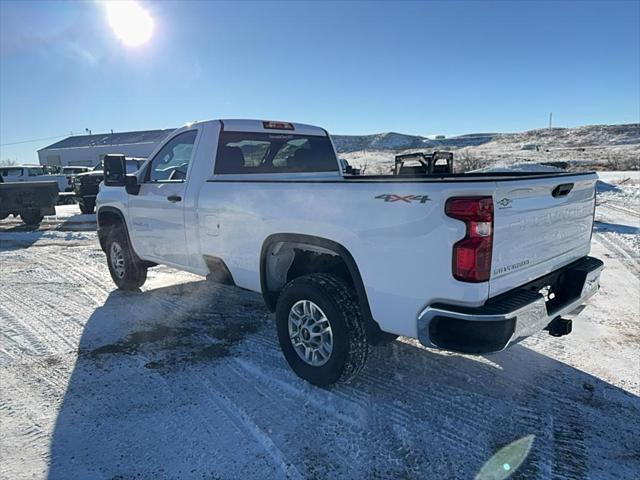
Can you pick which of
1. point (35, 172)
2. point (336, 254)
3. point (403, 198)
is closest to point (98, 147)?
point (35, 172)

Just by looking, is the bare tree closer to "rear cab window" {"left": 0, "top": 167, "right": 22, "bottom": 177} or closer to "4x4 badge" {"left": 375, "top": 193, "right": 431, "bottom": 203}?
"rear cab window" {"left": 0, "top": 167, "right": 22, "bottom": 177}

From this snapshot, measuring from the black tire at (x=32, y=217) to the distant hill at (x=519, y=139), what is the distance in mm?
54471

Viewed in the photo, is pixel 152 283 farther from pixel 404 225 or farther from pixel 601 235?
pixel 601 235

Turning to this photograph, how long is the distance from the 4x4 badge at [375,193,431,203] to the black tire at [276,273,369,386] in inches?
31.6

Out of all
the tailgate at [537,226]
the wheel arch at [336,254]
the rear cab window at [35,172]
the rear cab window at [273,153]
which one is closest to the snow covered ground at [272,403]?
the wheel arch at [336,254]

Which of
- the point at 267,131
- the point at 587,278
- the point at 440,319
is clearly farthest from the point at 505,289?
the point at 267,131

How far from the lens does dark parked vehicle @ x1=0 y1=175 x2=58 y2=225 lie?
36.9ft

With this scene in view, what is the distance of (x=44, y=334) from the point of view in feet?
14.4

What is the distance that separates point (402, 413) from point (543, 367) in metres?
1.40

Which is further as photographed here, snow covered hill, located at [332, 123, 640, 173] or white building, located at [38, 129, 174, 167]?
snow covered hill, located at [332, 123, 640, 173]

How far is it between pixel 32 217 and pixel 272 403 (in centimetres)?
1159

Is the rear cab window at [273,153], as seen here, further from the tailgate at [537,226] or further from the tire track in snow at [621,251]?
the tire track in snow at [621,251]

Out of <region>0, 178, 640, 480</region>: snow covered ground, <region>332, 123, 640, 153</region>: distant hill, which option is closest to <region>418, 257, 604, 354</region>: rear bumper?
<region>0, 178, 640, 480</region>: snow covered ground

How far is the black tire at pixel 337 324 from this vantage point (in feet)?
9.87
